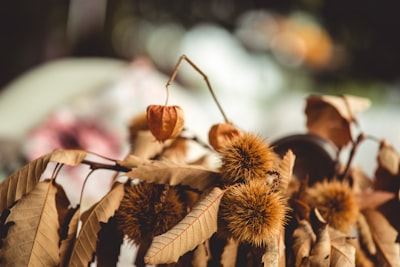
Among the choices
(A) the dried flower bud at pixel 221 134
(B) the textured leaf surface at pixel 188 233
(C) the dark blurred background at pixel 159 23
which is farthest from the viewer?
(C) the dark blurred background at pixel 159 23

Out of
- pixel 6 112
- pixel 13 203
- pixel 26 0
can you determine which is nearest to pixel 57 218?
pixel 13 203

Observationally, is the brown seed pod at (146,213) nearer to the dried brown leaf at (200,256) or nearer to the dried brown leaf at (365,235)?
the dried brown leaf at (200,256)

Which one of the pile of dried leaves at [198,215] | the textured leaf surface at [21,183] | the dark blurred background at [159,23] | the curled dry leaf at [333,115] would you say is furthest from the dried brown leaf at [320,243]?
the dark blurred background at [159,23]

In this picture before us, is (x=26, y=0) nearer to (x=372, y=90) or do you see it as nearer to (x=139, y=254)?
(x=372, y=90)

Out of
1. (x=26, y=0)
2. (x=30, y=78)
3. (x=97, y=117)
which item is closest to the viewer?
(x=97, y=117)

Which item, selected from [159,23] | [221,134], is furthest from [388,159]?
[159,23]

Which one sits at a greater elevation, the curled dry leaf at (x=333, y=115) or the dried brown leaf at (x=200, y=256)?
the curled dry leaf at (x=333, y=115)

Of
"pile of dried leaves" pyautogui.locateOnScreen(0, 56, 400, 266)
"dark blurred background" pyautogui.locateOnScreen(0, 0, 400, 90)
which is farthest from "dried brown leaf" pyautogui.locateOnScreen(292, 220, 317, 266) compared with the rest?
"dark blurred background" pyautogui.locateOnScreen(0, 0, 400, 90)

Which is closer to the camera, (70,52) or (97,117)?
(97,117)

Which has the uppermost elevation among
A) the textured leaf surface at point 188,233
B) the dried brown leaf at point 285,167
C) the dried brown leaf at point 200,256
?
the dried brown leaf at point 285,167
